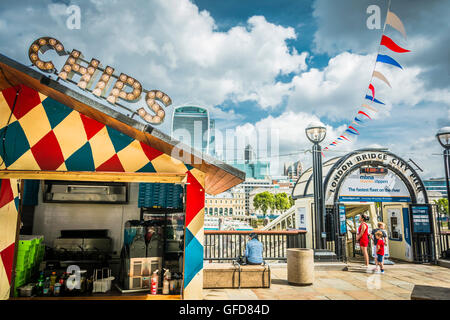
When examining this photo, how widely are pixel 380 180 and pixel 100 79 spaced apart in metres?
10.2

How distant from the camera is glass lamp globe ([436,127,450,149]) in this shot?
35.3 feet

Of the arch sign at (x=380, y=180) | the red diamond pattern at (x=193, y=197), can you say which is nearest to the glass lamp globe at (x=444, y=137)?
the arch sign at (x=380, y=180)

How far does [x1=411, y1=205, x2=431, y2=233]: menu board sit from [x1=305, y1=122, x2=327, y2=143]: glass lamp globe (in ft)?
15.1

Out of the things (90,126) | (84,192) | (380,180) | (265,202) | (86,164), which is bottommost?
(84,192)

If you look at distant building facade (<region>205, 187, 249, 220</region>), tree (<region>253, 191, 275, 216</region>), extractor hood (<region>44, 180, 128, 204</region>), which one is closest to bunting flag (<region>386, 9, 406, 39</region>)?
extractor hood (<region>44, 180, 128, 204</region>)

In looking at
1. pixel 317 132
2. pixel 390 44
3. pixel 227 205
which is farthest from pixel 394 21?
pixel 227 205

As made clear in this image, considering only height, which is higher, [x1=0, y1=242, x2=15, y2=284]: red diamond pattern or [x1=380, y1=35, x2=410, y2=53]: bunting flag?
[x1=380, y1=35, x2=410, y2=53]: bunting flag

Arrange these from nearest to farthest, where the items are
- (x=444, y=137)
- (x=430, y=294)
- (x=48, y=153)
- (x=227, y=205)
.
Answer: (x=430, y=294), (x=48, y=153), (x=444, y=137), (x=227, y=205)

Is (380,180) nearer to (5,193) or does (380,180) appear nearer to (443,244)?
(443,244)

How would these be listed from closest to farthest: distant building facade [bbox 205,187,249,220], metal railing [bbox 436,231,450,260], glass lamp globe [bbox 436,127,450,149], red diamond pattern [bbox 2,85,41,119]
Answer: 1. red diamond pattern [bbox 2,85,41,119]
2. metal railing [bbox 436,231,450,260]
3. glass lamp globe [bbox 436,127,450,149]
4. distant building facade [bbox 205,187,249,220]

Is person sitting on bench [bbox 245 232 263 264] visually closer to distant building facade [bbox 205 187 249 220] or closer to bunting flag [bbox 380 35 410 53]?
bunting flag [bbox 380 35 410 53]

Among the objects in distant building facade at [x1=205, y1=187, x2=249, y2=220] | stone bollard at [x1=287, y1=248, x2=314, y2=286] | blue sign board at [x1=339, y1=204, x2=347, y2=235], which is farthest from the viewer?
distant building facade at [x1=205, y1=187, x2=249, y2=220]

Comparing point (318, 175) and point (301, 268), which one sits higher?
point (318, 175)

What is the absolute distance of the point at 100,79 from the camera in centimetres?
564
